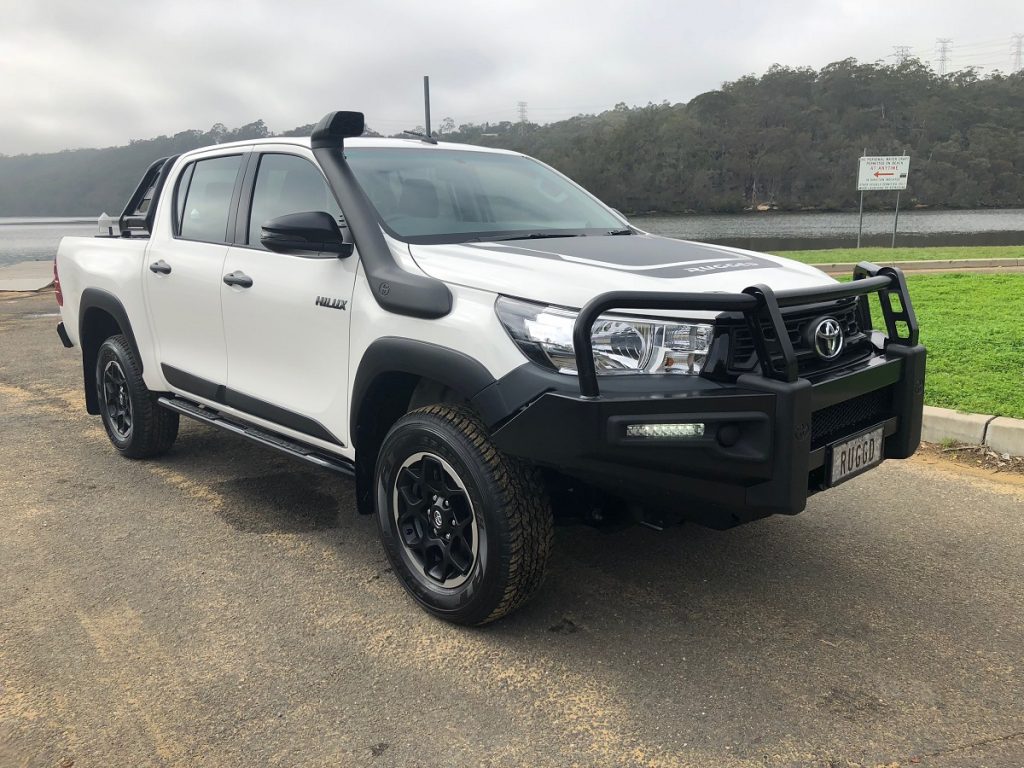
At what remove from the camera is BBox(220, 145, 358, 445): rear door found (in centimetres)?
342

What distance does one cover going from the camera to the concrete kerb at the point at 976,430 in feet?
16.0

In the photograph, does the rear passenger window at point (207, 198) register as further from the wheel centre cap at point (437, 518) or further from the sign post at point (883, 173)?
the sign post at point (883, 173)

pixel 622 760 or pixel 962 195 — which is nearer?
pixel 622 760

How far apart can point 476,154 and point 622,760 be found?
2.99m

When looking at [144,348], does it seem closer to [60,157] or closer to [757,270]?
[757,270]

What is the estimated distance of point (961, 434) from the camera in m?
5.09

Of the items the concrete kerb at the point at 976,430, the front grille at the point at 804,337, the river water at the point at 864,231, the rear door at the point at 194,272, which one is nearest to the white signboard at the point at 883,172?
the river water at the point at 864,231

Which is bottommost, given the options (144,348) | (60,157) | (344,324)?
(144,348)

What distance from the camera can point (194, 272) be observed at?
4.31 meters

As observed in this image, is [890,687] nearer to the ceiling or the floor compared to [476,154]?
nearer to the floor

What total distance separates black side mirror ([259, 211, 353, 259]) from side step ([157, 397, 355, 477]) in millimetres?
887

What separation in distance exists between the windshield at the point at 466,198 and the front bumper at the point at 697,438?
112 cm

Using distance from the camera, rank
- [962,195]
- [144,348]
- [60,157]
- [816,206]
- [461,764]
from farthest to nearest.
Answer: [60,157] < [816,206] < [962,195] < [144,348] < [461,764]

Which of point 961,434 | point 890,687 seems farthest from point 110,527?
point 961,434
